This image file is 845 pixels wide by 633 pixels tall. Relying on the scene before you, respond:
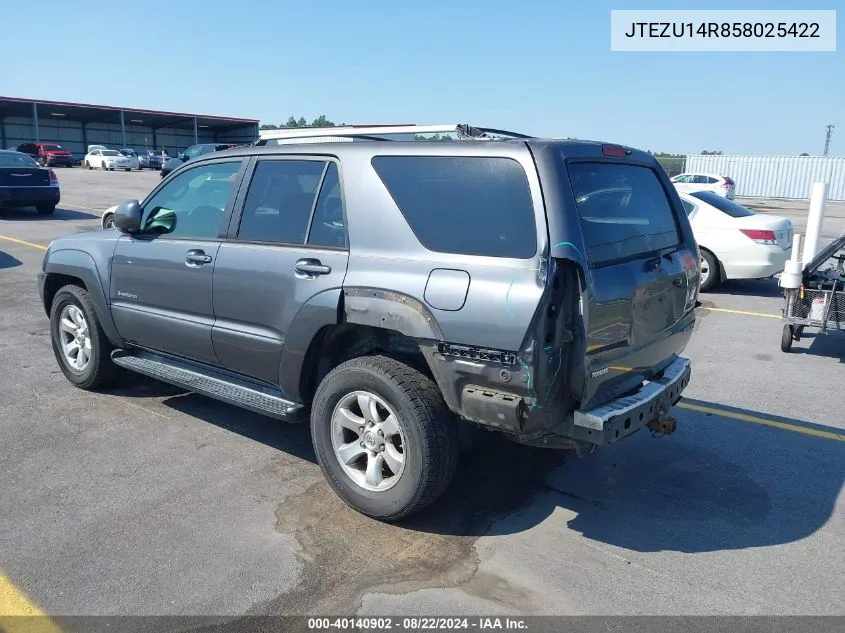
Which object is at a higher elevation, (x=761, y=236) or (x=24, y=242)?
(x=761, y=236)

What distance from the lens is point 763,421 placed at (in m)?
5.36

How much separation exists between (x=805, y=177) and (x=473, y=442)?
40584 millimetres

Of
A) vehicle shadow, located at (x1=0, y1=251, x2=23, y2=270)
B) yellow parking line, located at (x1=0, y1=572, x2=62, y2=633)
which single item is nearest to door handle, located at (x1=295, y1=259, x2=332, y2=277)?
yellow parking line, located at (x1=0, y1=572, x2=62, y2=633)

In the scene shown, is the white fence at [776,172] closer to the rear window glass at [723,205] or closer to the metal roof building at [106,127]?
the rear window glass at [723,205]

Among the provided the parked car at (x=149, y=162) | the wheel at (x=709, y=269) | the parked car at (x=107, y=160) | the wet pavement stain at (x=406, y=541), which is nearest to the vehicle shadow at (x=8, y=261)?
the wet pavement stain at (x=406, y=541)

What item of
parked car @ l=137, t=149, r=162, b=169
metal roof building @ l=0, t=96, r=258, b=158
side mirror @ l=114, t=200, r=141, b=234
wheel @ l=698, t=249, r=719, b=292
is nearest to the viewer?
side mirror @ l=114, t=200, r=141, b=234

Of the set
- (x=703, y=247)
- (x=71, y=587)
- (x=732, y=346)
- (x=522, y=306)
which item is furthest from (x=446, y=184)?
(x=703, y=247)

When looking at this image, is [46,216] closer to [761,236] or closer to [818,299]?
[761,236]

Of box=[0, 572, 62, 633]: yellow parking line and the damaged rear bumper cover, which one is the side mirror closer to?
box=[0, 572, 62, 633]: yellow parking line

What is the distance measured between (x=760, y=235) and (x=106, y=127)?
2651 inches

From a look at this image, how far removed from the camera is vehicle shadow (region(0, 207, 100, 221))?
1747 cm

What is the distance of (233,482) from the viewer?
4199 millimetres

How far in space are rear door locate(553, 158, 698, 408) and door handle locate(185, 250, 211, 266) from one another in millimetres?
2366

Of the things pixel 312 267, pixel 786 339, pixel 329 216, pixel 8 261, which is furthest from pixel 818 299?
pixel 8 261
